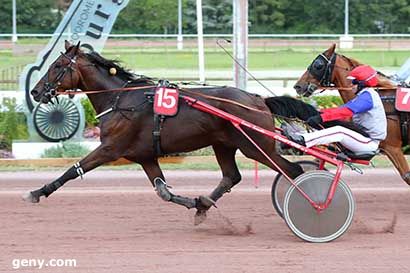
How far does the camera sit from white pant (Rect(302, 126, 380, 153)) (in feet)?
28.0

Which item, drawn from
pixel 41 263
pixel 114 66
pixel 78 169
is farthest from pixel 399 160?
pixel 41 263

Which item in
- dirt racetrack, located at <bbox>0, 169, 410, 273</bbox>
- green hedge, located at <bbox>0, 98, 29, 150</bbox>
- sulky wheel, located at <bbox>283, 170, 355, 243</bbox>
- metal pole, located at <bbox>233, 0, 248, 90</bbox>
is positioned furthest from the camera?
metal pole, located at <bbox>233, 0, 248, 90</bbox>

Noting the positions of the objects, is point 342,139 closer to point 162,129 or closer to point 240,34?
point 162,129

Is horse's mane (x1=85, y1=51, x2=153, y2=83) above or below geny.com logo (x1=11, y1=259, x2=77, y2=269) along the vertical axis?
above

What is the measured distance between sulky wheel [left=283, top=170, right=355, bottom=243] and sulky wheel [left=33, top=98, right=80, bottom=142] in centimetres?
821

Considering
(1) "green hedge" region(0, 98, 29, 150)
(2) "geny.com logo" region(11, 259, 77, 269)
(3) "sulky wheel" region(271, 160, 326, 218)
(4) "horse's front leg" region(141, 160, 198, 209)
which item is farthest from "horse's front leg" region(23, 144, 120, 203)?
(1) "green hedge" region(0, 98, 29, 150)

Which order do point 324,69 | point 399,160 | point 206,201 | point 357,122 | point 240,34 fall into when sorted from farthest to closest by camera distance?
1. point 240,34
2. point 324,69
3. point 399,160
4. point 206,201
5. point 357,122

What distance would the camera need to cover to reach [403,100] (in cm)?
994

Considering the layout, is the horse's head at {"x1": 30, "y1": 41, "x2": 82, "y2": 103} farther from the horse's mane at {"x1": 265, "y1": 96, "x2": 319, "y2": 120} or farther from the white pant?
the white pant

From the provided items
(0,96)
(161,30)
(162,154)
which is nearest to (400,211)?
(162,154)

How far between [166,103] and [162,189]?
0.82 m

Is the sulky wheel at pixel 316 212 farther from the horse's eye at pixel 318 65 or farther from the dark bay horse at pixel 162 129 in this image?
the horse's eye at pixel 318 65

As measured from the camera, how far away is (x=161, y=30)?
4041cm

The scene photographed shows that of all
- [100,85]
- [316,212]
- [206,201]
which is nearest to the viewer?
[316,212]
